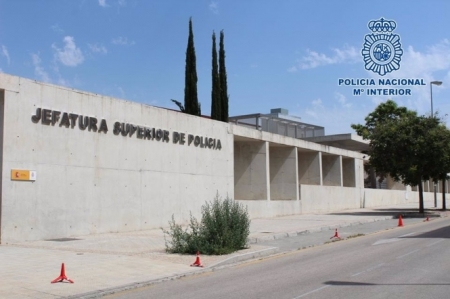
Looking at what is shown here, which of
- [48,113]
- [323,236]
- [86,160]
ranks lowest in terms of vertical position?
[323,236]

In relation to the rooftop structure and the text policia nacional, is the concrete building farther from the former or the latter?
the rooftop structure

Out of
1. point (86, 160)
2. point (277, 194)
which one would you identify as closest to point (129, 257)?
point (86, 160)

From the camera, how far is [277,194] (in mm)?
37406

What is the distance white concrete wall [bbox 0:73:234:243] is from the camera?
17.4 m

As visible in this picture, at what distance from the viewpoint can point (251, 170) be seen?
33688 mm

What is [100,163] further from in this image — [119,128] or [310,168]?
[310,168]

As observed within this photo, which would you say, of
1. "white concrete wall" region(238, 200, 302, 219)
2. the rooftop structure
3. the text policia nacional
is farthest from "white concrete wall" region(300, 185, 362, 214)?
the text policia nacional

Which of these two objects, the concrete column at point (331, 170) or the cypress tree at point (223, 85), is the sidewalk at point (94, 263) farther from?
the concrete column at point (331, 170)

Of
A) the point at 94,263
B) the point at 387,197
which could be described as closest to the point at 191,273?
the point at 94,263

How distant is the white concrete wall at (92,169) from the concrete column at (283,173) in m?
10.9

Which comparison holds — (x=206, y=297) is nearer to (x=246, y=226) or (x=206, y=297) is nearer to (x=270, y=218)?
(x=246, y=226)

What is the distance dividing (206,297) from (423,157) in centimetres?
2902

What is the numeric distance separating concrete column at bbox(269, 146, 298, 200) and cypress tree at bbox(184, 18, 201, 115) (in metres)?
7.00

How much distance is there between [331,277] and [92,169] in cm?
1202
